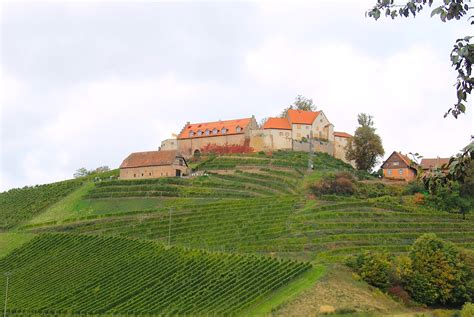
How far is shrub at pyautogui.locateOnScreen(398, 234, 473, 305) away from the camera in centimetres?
5044

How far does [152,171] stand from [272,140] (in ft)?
59.2

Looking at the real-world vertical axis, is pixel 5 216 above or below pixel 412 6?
below

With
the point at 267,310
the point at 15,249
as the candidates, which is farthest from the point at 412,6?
the point at 15,249

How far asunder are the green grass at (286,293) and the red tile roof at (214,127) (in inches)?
1938

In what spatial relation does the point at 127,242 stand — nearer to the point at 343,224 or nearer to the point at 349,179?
the point at 343,224

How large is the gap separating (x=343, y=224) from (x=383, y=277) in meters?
14.4

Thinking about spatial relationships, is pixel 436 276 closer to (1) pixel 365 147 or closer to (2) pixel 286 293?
(2) pixel 286 293

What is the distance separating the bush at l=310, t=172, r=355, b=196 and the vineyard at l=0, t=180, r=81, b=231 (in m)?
34.4

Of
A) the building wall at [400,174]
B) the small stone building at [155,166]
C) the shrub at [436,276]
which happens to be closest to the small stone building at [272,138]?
the small stone building at [155,166]

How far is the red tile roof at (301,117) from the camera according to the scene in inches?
3885

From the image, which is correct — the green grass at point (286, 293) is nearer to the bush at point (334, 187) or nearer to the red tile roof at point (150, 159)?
the bush at point (334, 187)

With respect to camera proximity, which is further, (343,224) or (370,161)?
(370,161)

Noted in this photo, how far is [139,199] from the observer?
81.4m

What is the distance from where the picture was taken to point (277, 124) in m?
97.8
